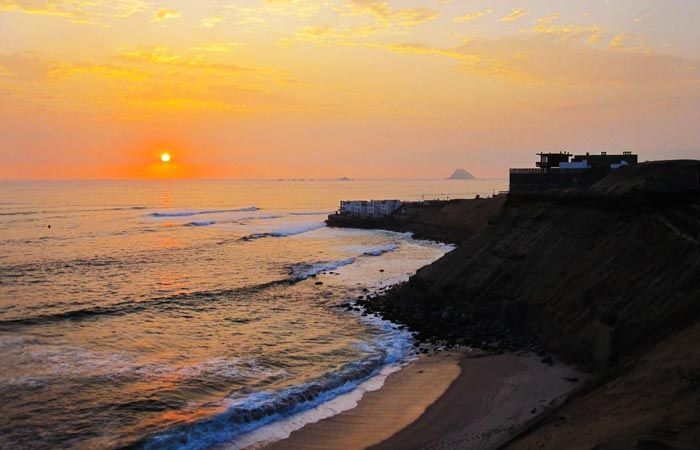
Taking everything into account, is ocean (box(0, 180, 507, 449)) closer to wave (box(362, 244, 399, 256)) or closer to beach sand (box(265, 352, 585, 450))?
wave (box(362, 244, 399, 256))

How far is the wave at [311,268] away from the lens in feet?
166

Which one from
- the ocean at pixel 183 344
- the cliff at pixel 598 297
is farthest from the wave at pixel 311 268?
the cliff at pixel 598 297

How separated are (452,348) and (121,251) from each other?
51656mm

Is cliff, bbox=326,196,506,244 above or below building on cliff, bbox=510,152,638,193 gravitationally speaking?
below

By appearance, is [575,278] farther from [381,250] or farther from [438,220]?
[438,220]

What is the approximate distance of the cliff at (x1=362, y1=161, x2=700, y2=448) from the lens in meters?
13.1

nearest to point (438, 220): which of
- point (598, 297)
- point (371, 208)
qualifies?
point (371, 208)

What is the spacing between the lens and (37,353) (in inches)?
1052

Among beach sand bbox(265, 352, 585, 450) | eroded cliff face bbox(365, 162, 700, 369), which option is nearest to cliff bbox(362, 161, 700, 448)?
eroded cliff face bbox(365, 162, 700, 369)

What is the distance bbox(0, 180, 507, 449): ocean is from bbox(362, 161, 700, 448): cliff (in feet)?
14.1

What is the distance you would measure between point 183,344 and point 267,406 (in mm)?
10301

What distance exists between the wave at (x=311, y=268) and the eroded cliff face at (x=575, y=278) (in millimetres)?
13347

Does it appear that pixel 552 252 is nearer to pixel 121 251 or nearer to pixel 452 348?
pixel 452 348

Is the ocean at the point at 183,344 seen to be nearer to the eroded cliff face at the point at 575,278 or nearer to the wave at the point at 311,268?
the wave at the point at 311,268
